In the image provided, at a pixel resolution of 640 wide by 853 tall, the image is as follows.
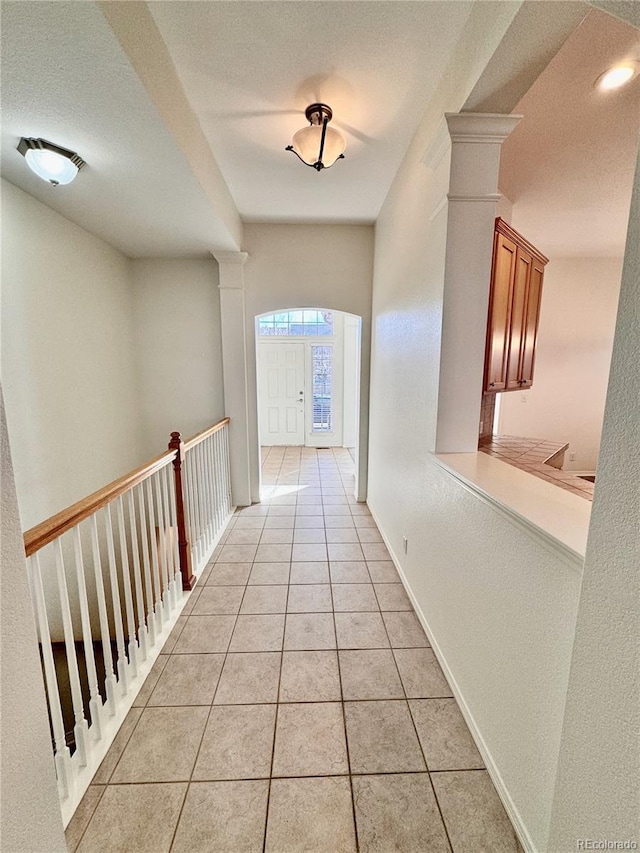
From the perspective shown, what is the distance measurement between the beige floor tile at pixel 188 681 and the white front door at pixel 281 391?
4.94 meters

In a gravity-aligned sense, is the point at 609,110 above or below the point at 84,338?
above

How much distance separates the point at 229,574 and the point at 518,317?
2.67 meters

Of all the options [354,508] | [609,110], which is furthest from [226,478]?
[609,110]

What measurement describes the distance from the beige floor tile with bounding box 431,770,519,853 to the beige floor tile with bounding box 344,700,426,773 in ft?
0.34

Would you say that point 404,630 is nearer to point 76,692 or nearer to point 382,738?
point 382,738

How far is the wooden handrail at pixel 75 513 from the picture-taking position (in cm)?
102

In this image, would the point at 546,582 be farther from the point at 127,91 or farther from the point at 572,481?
the point at 127,91

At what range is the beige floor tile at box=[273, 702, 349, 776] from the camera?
1234mm

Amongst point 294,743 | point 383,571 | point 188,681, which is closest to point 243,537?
point 383,571

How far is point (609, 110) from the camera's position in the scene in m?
1.71

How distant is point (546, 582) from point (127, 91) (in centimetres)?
228

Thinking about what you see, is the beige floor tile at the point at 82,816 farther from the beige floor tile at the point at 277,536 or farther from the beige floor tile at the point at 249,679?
the beige floor tile at the point at 277,536

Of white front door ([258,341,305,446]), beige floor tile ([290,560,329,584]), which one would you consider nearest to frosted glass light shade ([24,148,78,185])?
beige floor tile ([290,560,329,584])

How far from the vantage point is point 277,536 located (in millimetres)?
3023
